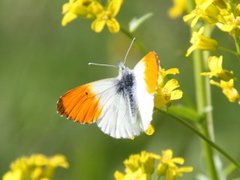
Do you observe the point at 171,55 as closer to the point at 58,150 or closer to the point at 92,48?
the point at 92,48

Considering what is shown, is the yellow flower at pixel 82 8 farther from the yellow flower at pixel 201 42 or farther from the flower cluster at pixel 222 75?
the flower cluster at pixel 222 75

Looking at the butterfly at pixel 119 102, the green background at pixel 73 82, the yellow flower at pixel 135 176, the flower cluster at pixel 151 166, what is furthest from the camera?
the green background at pixel 73 82

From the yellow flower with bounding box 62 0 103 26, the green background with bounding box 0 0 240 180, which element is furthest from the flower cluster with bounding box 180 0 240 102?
the green background with bounding box 0 0 240 180

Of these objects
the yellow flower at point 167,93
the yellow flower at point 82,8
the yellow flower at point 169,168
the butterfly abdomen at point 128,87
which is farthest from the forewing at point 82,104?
the yellow flower at point 82,8

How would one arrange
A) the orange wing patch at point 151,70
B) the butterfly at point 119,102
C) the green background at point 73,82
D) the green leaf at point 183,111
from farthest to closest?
the green background at point 73,82 < the green leaf at point 183,111 < the butterfly at point 119,102 < the orange wing patch at point 151,70

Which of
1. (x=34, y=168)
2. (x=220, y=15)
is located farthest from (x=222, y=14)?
(x=34, y=168)

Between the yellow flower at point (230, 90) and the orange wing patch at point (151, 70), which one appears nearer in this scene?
the orange wing patch at point (151, 70)

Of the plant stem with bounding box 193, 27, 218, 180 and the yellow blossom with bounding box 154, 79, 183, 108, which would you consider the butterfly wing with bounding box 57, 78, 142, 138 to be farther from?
the plant stem with bounding box 193, 27, 218, 180
